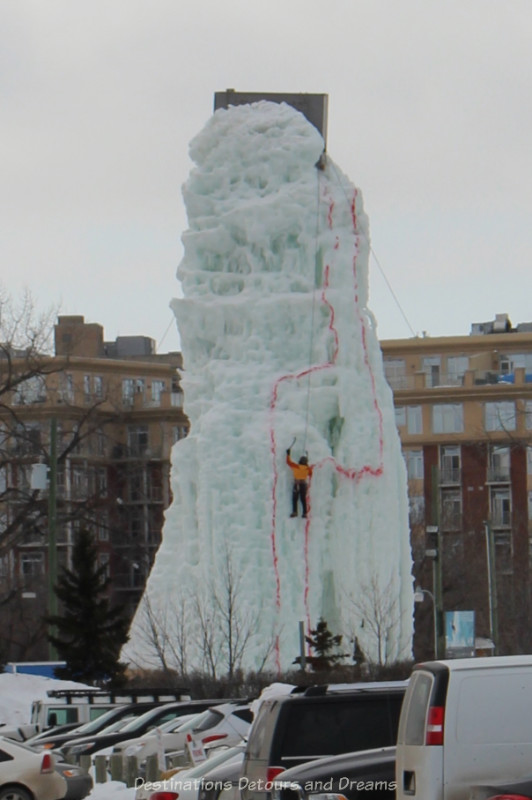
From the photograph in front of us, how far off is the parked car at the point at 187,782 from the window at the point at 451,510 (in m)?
66.5

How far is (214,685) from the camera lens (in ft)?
131

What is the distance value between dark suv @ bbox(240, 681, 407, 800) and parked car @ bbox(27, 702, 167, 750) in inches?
586

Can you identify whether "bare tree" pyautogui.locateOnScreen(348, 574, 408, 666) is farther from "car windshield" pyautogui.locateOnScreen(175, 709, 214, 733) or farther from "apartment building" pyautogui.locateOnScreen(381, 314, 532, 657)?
"apartment building" pyautogui.locateOnScreen(381, 314, 532, 657)

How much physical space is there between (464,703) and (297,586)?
3220 cm

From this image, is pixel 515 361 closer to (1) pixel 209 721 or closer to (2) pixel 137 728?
(2) pixel 137 728

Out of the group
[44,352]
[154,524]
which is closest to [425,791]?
[44,352]

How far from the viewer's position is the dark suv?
56.5 ft

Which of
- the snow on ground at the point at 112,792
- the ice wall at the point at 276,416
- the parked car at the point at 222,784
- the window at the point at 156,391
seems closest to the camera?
the parked car at the point at 222,784

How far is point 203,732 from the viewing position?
2650 cm

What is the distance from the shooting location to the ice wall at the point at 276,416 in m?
46.3

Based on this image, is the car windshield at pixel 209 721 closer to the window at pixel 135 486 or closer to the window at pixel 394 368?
the window at pixel 135 486

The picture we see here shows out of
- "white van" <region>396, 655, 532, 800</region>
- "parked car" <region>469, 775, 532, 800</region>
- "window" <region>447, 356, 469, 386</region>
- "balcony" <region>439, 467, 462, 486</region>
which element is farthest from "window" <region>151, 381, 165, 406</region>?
"parked car" <region>469, 775, 532, 800</region>

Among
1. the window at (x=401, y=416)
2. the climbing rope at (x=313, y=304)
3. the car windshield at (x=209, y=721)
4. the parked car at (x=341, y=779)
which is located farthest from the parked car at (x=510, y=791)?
the window at (x=401, y=416)

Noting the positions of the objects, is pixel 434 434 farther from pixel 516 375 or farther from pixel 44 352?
pixel 44 352
